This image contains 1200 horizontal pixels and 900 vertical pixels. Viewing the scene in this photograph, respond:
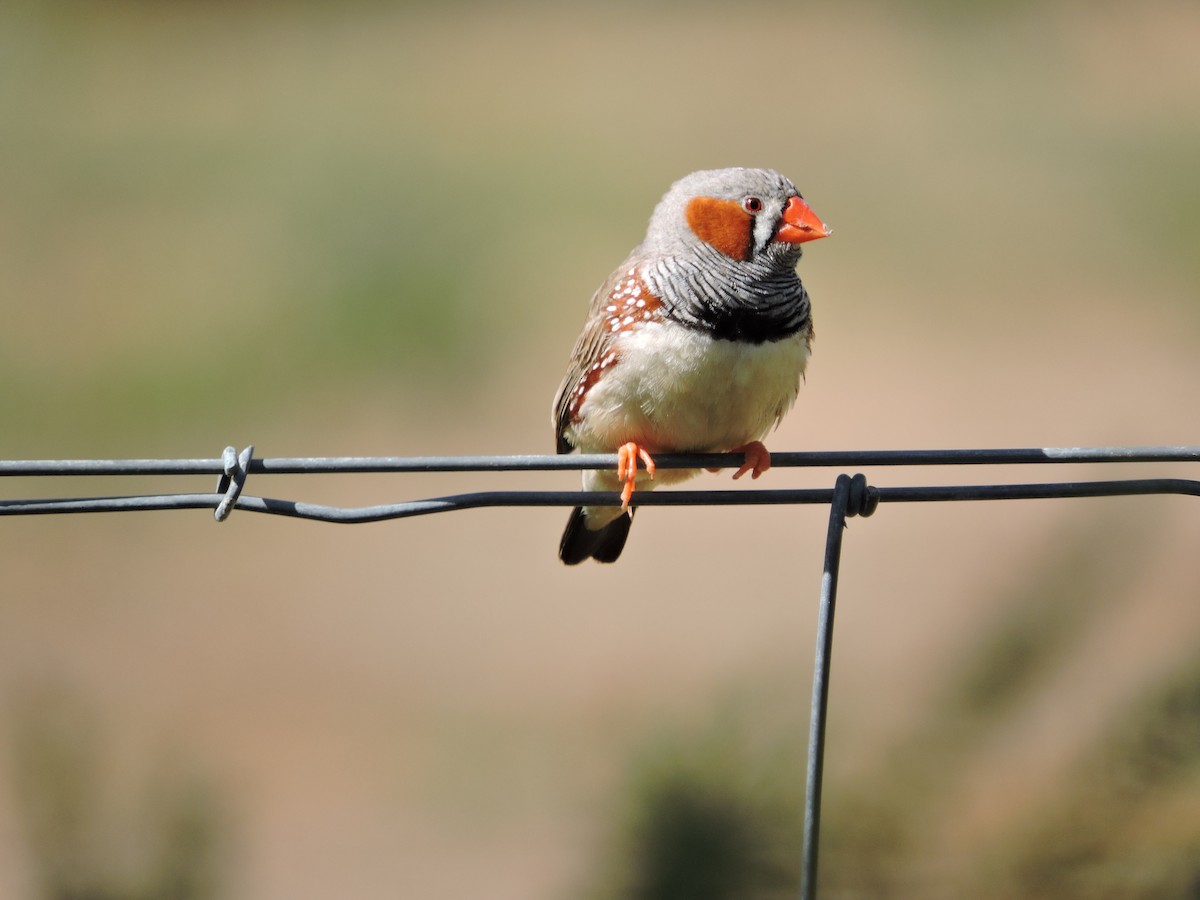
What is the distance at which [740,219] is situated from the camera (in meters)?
3.36

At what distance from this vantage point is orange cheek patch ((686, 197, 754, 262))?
10.9 feet

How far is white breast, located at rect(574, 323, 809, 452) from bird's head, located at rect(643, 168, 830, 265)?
9.2 inches

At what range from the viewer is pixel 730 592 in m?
8.17

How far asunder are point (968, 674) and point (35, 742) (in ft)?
8.98

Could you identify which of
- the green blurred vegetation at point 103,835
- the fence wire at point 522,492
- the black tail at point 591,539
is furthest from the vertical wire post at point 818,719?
the green blurred vegetation at point 103,835

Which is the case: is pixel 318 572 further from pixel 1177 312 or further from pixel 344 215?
pixel 1177 312

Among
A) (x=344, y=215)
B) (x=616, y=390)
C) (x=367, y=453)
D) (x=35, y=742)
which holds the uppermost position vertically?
(x=344, y=215)

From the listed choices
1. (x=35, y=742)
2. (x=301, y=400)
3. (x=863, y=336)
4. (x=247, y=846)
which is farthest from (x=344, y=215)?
(x=35, y=742)

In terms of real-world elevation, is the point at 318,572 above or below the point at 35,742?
above

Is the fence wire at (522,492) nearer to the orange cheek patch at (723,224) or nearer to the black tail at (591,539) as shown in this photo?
the orange cheek patch at (723,224)

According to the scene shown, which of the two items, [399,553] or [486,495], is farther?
[399,553]

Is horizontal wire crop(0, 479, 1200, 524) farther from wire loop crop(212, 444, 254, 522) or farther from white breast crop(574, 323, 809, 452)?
white breast crop(574, 323, 809, 452)

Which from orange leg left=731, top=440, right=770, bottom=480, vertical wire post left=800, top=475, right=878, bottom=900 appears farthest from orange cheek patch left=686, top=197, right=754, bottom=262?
vertical wire post left=800, top=475, right=878, bottom=900

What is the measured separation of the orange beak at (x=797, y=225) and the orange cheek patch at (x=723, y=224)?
8 cm
